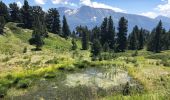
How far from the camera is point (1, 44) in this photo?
8100cm

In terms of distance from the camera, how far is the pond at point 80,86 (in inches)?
886

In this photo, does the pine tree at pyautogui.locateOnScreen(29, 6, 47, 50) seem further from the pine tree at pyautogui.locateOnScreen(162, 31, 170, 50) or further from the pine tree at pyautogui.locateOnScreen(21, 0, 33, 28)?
the pine tree at pyautogui.locateOnScreen(162, 31, 170, 50)

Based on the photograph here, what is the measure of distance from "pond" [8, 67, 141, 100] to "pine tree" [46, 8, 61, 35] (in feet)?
339

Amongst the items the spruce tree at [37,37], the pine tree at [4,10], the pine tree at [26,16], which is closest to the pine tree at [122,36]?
the spruce tree at [37,37]

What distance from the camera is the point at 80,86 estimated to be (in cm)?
2631

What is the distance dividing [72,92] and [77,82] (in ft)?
13.5

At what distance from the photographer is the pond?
73.8 ft

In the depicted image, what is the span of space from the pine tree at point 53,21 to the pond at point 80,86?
103 meters

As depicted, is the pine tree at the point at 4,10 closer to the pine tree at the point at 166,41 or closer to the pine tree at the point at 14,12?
the pine tree at the point at 14,12

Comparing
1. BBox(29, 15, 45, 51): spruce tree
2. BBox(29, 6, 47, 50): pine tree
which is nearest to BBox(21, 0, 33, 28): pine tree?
BBox(29, 6, 47, 50): pine tree

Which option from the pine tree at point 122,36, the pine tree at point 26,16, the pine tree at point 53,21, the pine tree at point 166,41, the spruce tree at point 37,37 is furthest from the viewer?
the pine tree at point 53,21

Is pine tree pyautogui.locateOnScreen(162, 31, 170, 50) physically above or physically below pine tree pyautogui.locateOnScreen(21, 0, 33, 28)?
below

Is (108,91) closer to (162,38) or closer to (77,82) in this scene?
(77,82)

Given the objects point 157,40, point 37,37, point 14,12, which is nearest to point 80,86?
point 37,37
